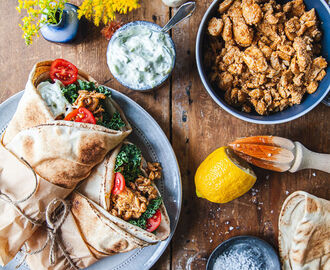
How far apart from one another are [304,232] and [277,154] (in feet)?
1.52

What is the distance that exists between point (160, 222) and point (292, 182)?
2.68ft

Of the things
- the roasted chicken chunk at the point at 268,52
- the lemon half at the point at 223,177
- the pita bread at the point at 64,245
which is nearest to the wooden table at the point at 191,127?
the lemon half at the point at 223,177

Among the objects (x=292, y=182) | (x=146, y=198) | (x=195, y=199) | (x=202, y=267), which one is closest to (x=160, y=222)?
(x=146, y=198)

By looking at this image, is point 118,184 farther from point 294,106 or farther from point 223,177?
point 294,106

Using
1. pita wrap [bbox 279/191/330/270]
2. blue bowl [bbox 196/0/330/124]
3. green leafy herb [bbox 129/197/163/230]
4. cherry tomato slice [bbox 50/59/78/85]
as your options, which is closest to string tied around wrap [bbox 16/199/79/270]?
green leafy herb [bbox 129/197/163/230]

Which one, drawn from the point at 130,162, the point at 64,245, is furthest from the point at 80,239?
the point at 130,162

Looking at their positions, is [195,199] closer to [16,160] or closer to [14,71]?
[16,160]

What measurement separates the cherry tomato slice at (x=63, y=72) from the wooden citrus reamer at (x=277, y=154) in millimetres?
908

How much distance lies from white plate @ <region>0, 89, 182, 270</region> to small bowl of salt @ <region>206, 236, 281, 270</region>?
317 millimetres

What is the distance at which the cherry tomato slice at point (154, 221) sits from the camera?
5.53 feet

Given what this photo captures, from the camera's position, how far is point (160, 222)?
171 cm

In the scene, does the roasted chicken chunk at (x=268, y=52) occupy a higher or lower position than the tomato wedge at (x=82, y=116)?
higher

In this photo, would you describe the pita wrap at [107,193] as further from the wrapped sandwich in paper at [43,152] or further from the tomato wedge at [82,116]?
the tomato wedge at [82,116]

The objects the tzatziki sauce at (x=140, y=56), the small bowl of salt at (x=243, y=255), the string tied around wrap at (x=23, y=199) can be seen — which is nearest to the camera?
the string tied around wrap at (x=23, y=199)
